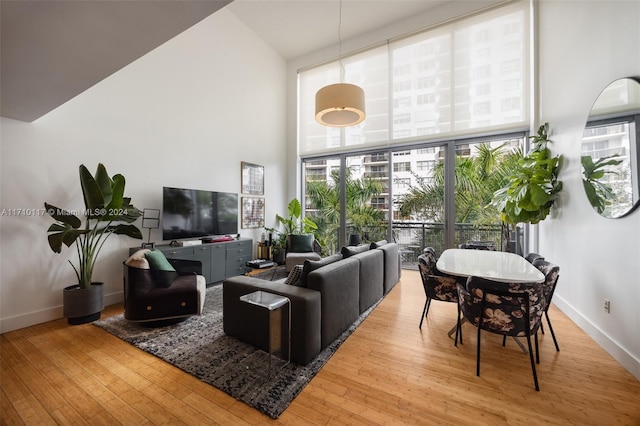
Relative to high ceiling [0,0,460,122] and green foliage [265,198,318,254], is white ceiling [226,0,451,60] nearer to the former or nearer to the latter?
green foliage [265,198,318,254]

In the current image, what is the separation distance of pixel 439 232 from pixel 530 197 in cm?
190

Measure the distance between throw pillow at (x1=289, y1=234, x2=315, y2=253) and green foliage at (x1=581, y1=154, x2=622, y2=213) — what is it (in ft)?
13.9

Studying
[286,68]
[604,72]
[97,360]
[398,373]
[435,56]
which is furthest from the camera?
[286,68]

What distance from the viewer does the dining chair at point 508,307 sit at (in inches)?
74.7

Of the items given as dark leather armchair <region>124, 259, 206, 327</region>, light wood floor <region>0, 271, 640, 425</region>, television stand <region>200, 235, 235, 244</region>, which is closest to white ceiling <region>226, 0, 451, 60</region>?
television stand <region>200, 235, 235, 244</region>

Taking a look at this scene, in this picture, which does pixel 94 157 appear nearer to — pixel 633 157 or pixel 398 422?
pixel 398 422

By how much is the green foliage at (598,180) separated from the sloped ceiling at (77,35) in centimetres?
341

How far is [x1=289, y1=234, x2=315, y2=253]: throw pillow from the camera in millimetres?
5344

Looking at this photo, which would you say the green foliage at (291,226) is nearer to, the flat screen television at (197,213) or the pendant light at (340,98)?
the flat screen television at (197,213)

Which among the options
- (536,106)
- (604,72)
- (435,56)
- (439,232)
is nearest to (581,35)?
(604,72)

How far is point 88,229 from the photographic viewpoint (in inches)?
116

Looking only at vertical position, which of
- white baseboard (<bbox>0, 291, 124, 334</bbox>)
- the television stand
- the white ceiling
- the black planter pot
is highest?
the white ceiling

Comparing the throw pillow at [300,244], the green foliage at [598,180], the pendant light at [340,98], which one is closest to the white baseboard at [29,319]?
the throw pillow at [300,244]

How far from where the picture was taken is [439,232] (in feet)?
16.9
